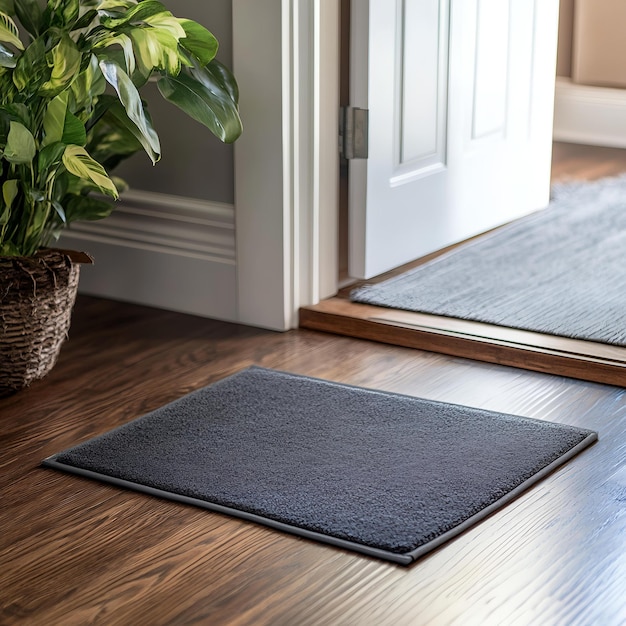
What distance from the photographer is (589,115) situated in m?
4.68

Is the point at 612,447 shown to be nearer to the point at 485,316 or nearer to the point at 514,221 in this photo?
the point at 485,316

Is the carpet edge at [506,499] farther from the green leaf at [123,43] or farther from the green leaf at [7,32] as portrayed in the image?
the green leaf at [7,32]

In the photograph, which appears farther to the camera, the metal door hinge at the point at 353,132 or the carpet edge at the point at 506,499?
the metal door hinge at the point at 353,132

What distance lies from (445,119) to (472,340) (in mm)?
785

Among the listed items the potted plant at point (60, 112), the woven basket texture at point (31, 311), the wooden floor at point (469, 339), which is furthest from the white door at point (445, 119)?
the woven basket texture at point (31, 311)

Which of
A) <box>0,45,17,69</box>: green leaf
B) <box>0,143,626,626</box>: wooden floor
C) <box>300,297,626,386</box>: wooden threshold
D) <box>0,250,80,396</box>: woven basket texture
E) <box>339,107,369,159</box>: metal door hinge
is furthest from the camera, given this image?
<box>339,107,369,159</box>: metal door hinge

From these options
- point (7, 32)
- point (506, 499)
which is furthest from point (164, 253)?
point (506, 499)

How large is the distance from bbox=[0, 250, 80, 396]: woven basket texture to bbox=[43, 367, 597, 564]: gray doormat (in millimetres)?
293

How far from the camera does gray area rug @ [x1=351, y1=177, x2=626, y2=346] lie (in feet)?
7.96

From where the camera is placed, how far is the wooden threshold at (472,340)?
86.0 inches

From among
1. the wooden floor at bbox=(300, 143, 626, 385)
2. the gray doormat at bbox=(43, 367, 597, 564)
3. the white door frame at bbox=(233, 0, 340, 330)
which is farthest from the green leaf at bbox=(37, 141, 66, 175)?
the wooden floor at bbox=(300, 143, 626, 385)

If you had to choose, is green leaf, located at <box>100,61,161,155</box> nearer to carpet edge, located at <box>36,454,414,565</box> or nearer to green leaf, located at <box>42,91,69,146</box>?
green leaf, located at <box>42,91,69,146</box>

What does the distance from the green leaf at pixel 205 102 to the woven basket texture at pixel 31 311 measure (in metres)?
0.36

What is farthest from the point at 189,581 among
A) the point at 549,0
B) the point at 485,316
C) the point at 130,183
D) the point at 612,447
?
the point at 549,0
